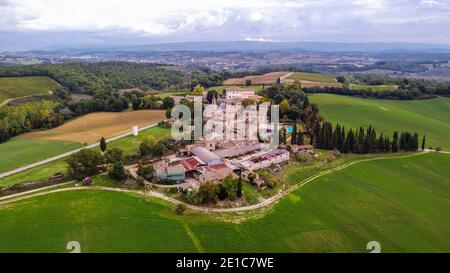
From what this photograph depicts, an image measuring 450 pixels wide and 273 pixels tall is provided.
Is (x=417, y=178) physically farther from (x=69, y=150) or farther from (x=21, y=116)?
(x=21, y=116)

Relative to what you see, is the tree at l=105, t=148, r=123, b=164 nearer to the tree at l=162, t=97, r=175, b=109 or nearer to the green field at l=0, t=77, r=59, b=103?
the tree at l=162, t=97, r=175, b=109

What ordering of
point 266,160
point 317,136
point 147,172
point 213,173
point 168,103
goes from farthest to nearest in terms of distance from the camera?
point 168,103, point 317,136, point 266,160, point 213,173, point 147,172

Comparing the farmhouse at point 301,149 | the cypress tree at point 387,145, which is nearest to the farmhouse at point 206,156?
the farmhouse at point 301,149

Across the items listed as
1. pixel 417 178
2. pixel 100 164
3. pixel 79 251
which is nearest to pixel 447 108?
pixel 417 178

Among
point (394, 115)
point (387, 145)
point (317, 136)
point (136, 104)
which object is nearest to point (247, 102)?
point (317, 136)

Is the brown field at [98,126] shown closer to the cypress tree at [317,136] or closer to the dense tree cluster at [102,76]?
the cypress tree at [317,136]

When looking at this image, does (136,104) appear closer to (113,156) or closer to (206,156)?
(113,156)
